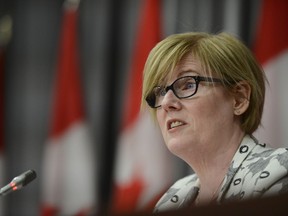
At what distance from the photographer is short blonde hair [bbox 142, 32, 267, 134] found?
1.83 m

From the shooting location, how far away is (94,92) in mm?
3660

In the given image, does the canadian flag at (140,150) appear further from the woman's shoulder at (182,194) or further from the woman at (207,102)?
the woman at (207,102)

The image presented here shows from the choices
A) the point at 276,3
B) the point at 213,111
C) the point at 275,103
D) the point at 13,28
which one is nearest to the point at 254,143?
the point at 213,111

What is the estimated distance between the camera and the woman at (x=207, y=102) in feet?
5.95

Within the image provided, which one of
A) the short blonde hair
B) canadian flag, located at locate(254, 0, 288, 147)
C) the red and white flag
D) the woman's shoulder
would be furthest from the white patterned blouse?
the red and white flag

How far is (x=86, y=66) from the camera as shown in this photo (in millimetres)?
3719

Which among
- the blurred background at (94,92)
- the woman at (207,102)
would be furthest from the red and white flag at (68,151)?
the woman at (207,102)

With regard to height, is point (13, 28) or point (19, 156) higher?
point (13, 28)

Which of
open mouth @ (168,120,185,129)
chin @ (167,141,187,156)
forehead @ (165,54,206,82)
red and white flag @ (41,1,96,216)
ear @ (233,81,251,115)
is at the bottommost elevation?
red and white flag @ (41,1,96,216)

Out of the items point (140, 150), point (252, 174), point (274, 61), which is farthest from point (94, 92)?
point (252, 174)

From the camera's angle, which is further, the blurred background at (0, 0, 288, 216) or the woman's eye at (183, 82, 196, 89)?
the blurred background at (0, 0, 288, 216)

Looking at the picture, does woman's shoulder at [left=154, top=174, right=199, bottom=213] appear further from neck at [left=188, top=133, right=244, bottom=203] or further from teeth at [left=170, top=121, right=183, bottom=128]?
teeth at [left=170, top=121, right=183, bottom=128]

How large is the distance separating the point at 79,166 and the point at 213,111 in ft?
6.15

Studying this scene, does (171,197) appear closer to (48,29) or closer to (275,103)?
(275,103)
